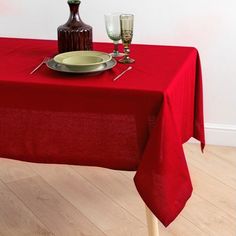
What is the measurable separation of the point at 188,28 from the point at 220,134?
0.64 metres

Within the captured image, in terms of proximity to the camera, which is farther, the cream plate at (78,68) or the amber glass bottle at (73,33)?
the amber glass bottle at (73,33)

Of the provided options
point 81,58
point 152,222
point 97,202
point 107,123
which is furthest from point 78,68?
point 97,202

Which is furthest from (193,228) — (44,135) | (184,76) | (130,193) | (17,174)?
(17,174)

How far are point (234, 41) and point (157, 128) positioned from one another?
1.40 m

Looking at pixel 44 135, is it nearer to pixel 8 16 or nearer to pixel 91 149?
pixel 91 149

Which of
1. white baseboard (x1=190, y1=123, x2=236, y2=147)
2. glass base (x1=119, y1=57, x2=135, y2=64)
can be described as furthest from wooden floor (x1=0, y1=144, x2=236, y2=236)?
glass base (x1=119, y1=57, x2=135, y2=64)

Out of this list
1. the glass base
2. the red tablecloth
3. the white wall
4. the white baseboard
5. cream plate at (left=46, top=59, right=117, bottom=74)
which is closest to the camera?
the red tablecloth

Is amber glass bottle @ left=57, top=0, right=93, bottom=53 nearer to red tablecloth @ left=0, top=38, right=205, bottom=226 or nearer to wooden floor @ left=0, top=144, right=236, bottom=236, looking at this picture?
red tablecloth @ left=0, top=38, right=205, bottom=226

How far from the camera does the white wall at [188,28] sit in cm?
270

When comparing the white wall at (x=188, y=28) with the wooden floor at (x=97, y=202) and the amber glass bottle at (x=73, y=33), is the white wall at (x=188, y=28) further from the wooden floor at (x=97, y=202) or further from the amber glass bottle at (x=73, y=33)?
the amber glass bottle at (x=73, y=33)

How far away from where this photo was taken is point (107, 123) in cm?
159

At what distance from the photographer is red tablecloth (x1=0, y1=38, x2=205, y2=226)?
4.99 ft

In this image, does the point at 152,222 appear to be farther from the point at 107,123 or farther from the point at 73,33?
the point at 73,33

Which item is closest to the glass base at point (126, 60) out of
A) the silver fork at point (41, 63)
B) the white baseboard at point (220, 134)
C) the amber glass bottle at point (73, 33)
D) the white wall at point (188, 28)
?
the amber glass bottle at point (73, 33)
